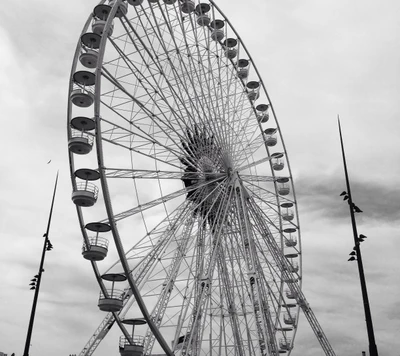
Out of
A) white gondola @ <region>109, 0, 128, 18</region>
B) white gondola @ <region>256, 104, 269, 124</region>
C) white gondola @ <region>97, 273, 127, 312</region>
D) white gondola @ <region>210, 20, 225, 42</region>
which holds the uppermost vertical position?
white gondola @ <region>210, 20, 225, 42</region>

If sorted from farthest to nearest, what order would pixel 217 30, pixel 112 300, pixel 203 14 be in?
1. pixel 217 30
2. pixel 203 14
3. pixel 112 300

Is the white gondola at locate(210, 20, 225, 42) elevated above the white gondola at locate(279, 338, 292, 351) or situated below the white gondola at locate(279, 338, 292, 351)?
above

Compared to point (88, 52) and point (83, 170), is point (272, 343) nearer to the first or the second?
point (83, 170)

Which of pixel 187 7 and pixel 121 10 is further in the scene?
pixel 187 7

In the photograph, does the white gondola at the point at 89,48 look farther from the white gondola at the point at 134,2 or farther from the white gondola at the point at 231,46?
the white gondola at the point at 231,46

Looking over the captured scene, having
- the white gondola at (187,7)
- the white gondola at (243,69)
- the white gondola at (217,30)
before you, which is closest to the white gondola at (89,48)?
the white gondola at (187,7)

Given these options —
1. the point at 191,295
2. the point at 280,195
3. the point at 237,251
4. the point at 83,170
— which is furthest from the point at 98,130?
the point at 280,195

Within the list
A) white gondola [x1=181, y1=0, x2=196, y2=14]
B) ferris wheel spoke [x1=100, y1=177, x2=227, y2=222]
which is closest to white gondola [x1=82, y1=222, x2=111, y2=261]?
ferris wheel spoke [x1=100, y1=177, x2=227, y2=222]

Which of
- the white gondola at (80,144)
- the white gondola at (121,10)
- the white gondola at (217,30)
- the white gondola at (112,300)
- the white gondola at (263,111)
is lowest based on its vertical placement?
the white gondola at (112,300)

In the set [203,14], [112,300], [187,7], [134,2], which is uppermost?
[203,14]

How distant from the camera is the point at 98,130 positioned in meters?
17.9

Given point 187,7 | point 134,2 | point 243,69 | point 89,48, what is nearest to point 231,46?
point 243,69

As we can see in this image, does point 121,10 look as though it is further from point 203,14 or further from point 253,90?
point 253,90

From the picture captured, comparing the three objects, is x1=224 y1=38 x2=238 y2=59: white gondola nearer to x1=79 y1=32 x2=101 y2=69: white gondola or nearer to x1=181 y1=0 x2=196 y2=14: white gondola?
x1=181 y1=0 x2=196 y2=14: white gondola
